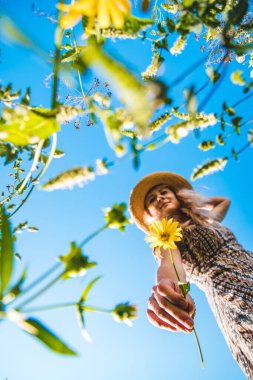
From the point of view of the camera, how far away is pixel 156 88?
249 mm

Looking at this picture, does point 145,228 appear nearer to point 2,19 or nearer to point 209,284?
point 209,284

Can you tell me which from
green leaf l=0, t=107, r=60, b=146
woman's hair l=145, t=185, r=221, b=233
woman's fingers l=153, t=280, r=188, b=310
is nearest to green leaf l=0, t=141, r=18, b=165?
green leaf l=0, t=107, r=60, b=146

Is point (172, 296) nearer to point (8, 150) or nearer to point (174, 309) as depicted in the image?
point (174, 309)

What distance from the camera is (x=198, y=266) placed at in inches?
59.6

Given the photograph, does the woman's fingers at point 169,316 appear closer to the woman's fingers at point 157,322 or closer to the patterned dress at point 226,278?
the woman's fingers at point 157,322

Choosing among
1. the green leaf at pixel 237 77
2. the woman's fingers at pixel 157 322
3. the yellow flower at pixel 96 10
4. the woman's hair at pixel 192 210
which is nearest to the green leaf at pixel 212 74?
the green leaf at pixel 237 77

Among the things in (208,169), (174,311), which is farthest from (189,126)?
(174,311)

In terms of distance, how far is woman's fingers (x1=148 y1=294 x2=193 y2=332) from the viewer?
91 cm

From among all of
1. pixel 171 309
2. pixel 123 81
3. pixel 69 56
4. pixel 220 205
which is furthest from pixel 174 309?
pixel 220 205

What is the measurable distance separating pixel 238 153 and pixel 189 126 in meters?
0.11

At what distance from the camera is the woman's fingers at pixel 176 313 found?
90cm

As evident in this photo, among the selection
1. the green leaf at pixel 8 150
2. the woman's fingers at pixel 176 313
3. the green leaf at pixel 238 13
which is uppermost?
the green leaf at pixel 238 13

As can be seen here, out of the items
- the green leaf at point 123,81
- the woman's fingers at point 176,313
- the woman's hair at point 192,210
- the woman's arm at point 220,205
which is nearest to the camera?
the green leaf at point 123,81

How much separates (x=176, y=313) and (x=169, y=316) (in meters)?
0.06
